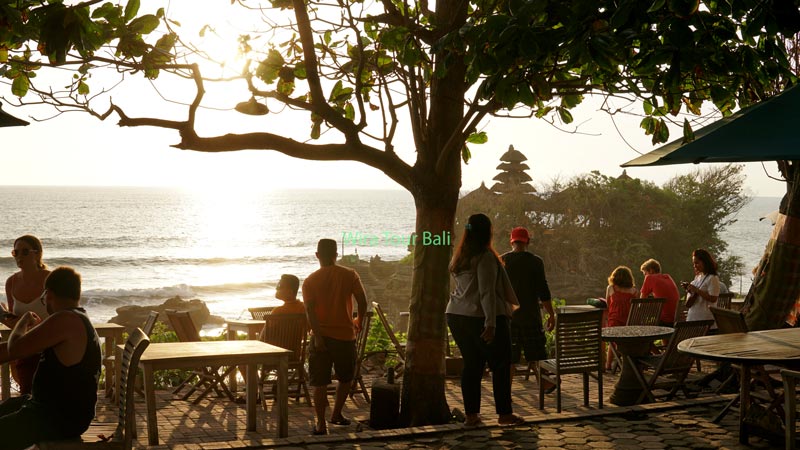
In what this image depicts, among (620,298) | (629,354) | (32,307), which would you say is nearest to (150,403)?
(32,307)

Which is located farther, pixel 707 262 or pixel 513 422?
pixel 707 262

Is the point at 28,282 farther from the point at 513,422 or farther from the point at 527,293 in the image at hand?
the point at 527,293

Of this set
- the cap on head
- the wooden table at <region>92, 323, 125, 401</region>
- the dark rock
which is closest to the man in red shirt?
the cap on head

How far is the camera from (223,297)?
62781mm

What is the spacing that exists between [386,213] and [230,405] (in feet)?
476

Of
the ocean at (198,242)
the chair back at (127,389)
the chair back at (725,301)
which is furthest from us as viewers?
the ocean at (198,242)

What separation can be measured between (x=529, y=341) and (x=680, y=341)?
5.22 feet

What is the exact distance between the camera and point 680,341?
9078mm

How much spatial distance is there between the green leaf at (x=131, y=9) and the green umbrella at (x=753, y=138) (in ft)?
13.7

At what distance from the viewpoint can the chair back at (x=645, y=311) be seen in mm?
10844

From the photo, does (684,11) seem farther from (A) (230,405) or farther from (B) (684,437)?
(A) (230,405)

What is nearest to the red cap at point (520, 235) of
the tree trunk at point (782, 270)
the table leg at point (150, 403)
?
the tree trunk at point (782, 270)

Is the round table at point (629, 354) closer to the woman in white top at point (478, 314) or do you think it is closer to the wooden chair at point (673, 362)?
the wooden chair at point (673, 362)

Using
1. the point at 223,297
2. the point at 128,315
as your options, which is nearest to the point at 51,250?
the point at 223,297
